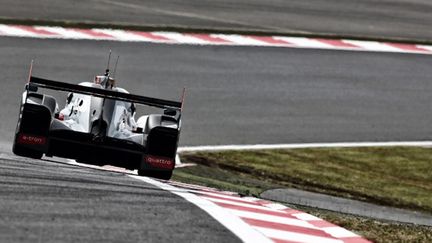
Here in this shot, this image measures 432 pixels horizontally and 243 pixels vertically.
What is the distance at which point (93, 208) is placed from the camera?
35.3ft

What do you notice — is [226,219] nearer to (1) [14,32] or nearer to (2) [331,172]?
(2) [331,172]

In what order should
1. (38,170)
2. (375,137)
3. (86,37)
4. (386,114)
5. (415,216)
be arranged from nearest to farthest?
(38,170), (415,216), (375,137), (386,114), (86,37)

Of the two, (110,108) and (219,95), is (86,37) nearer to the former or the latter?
(219,95)

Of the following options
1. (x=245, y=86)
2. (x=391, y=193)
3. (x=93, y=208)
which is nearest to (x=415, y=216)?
(x=391, y=193)

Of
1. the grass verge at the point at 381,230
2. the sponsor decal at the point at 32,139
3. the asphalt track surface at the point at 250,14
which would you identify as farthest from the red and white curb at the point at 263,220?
the asphalt track surface at the point at 250,14

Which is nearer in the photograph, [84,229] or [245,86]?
[84,229]

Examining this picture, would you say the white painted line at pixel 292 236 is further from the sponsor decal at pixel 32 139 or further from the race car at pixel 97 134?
the sponsor decal at pixel 32 139

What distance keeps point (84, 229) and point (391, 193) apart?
9.10 m

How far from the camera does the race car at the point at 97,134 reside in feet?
45.9

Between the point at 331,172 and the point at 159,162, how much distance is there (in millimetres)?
5615

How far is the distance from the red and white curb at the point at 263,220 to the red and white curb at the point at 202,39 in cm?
1464

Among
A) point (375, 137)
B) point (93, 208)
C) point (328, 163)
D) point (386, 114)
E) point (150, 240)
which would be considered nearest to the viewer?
point (150, 240)

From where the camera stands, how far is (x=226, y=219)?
1112cm

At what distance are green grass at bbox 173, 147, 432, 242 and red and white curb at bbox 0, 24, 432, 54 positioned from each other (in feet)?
26.4
